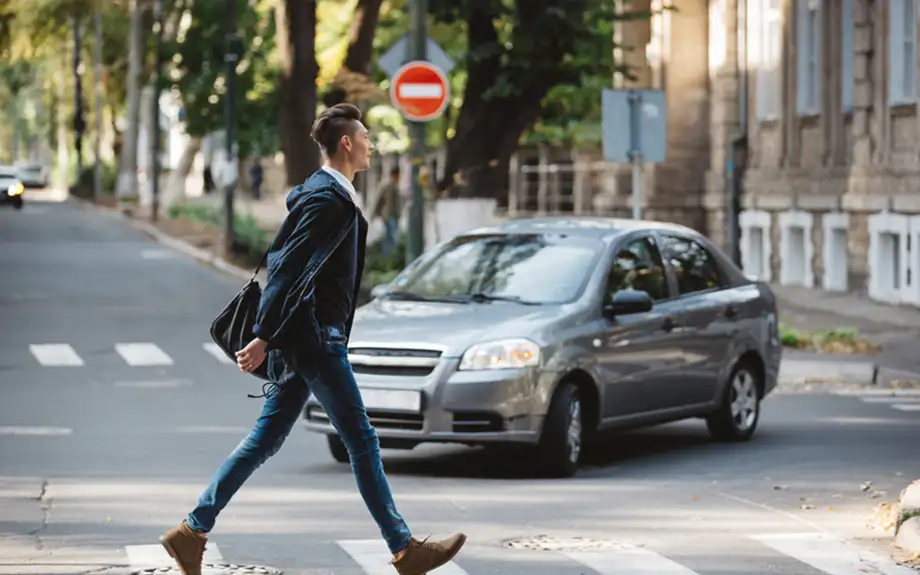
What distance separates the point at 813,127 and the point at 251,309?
24.8 metres

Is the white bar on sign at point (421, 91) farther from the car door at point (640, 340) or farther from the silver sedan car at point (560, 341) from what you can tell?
the car door at point (640, 340)

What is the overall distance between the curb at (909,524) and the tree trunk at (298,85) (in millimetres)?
25744

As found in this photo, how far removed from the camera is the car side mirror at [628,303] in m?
13.9

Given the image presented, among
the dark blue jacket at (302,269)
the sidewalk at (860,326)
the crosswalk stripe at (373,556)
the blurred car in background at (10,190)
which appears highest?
the dark blue jacket at (302,269)

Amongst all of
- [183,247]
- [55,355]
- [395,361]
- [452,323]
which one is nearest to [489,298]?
[452,323]

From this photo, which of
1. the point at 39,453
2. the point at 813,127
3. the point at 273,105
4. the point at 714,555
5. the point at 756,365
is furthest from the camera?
the point at 273,105

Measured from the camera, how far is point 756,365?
15711mm

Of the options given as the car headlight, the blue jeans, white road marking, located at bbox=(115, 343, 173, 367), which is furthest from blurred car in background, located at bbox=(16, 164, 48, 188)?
the blue jeans

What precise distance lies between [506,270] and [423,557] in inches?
220

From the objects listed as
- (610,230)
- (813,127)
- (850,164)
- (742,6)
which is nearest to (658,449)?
(610,230)

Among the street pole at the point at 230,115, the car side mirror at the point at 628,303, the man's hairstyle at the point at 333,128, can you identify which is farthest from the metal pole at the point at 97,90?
the man's hairstyle at the point at 333,128

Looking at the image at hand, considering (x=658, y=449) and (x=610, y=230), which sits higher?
(x=610, y=230)

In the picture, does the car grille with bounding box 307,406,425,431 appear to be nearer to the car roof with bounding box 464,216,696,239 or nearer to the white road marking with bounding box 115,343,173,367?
the car roof with bounding box 464,216,696,239

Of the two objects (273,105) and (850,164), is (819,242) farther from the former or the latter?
(273,105)
